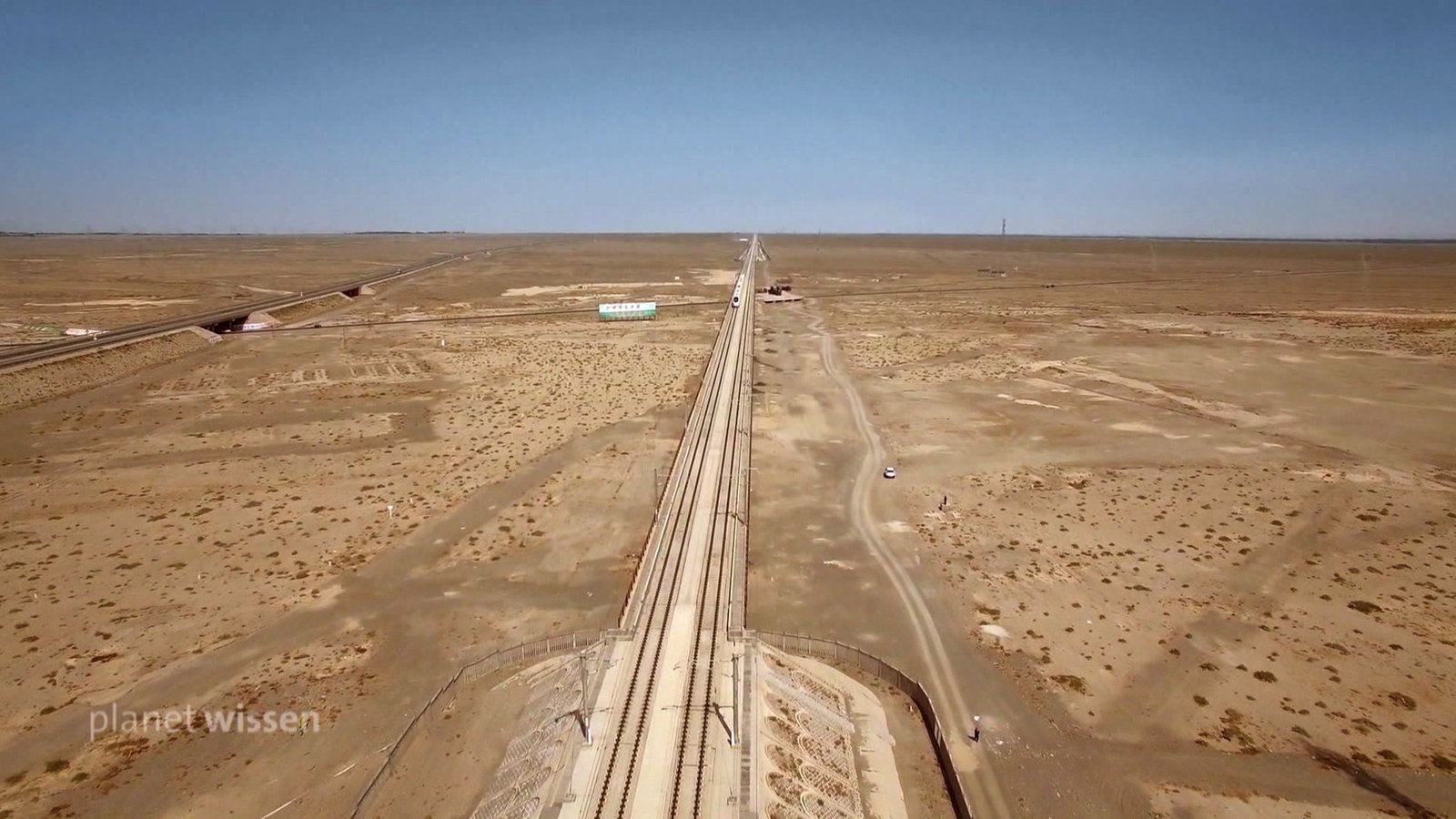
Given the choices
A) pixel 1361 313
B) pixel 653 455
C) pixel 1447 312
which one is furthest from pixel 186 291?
pixel 1447 312

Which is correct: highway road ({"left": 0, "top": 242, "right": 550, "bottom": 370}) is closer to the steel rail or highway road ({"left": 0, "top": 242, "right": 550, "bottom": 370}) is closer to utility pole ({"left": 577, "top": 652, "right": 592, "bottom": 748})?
the steel rail

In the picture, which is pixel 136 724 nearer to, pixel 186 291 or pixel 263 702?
pixel 263 702

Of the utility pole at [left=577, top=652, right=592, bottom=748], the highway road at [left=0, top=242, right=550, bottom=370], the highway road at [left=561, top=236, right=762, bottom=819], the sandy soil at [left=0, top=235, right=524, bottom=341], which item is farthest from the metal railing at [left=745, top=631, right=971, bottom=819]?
the sandy soil at [left=0, top=235, right=524, bottom=341]

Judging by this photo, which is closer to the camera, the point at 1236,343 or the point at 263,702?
the point at 263,702

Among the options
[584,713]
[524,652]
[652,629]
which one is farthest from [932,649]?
[524,652]

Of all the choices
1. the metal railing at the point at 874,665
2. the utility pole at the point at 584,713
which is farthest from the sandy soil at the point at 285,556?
the metal railing at the point at 874,665

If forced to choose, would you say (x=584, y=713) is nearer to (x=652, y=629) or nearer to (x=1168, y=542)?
(x=652, y=629)
